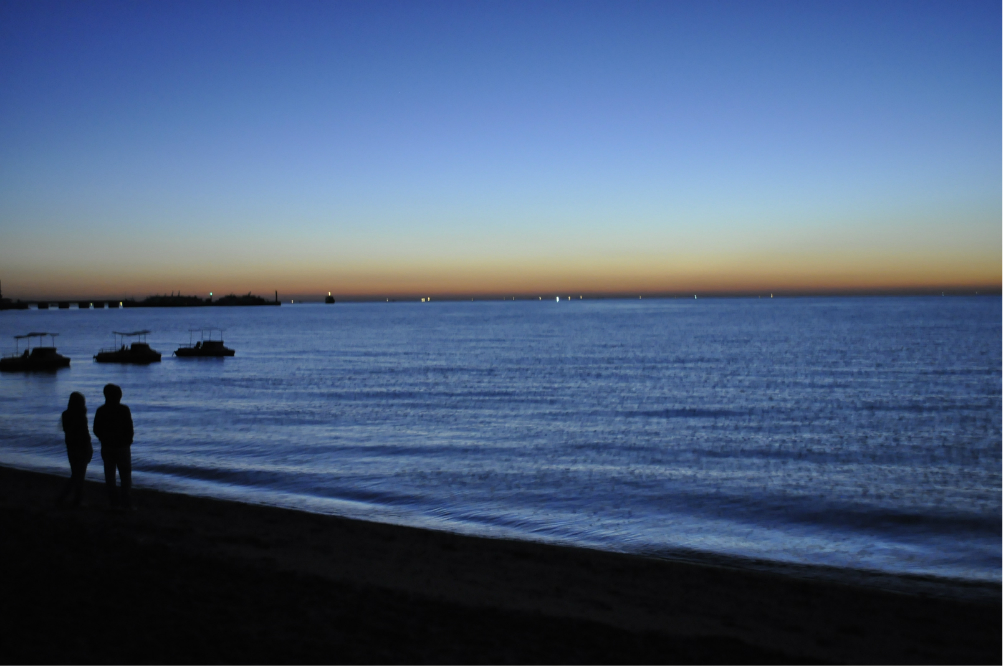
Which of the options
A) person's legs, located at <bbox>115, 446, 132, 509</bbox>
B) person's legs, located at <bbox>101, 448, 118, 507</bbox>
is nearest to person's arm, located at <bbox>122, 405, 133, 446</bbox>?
person's legs, located at <bbox>115, 446, 132, 509</bbox>

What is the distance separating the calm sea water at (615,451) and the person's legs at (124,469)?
3.78 metres

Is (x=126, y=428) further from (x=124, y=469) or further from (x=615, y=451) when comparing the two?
(x=615, y=451)

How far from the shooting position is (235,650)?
6500mm

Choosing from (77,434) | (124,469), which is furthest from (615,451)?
(77,434)

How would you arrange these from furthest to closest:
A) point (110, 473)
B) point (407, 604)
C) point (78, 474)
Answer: point (110, 473)
point (78, 474)
point (407, 604)

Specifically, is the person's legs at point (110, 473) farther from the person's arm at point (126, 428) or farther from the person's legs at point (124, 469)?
the person's arm at point (126, 428)

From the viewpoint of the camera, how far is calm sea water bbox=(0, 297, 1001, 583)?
14.8 metres

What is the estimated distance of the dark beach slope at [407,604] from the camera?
6.81m

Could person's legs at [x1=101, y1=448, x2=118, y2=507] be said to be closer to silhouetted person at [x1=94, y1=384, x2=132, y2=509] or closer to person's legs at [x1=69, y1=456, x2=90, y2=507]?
silhouetted person at [x1=94, y1=384, x2=132, y2=509]

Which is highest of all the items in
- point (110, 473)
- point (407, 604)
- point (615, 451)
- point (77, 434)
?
point (77, 434)

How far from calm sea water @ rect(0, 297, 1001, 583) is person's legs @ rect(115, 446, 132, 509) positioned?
12.4 ft

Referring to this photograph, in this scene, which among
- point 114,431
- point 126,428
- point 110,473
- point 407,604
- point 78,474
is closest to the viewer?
point 407,604

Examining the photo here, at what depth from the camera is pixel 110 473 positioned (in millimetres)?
12891

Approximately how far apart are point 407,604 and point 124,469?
7.01 m
